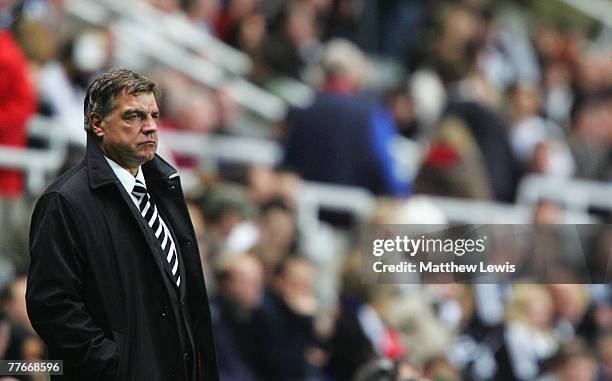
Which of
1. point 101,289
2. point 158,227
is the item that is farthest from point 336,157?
point 101,289

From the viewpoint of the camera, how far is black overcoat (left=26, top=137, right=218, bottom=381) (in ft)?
15.9

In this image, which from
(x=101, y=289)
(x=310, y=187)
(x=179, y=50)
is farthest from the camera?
(x=179, y=50)

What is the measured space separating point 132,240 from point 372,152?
6088mm

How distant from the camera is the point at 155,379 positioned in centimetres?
502

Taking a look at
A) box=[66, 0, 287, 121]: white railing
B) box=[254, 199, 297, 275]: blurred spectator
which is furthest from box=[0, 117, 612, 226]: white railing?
box=[66, 0, 287, 121]: white railing

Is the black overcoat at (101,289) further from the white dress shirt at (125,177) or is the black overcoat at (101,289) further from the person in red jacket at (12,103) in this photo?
the person in red jacket at (12,103)

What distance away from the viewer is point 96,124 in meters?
5.04

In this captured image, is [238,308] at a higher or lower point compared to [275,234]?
lower

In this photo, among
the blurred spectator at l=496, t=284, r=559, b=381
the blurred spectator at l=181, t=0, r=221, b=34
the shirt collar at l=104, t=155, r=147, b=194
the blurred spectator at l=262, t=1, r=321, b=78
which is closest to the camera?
the shirt collar at l=104, t=155, r=147, b=194

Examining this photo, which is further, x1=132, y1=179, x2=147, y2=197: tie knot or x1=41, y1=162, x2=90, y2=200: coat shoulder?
x1=132, y1=179, x2=147, y2=197: tie knot

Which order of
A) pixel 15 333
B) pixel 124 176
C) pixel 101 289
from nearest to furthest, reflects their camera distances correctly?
pixel 101 289, pixel 124 176, pixel 15 333

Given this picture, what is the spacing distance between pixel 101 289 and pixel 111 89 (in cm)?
62

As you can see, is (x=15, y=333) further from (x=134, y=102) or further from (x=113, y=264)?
(x=134, y=102)

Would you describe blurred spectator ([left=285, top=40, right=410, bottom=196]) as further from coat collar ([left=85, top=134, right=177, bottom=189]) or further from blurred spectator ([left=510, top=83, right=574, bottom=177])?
coat collar ([left=85, top=134, right=177, bottom=189])
